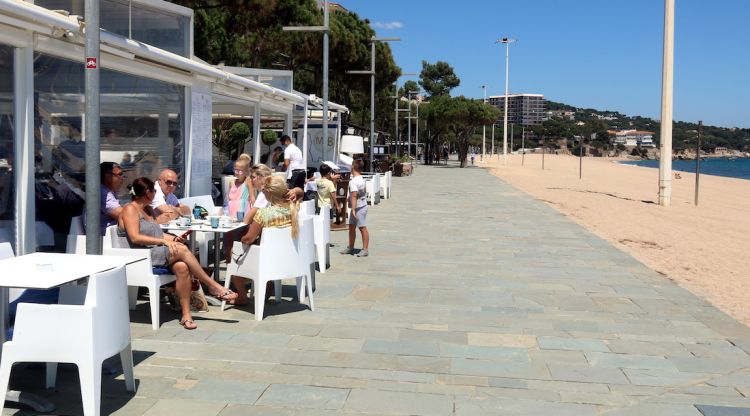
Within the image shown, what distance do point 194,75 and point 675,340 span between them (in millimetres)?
6089

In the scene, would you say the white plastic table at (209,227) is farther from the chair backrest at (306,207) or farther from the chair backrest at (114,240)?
the chair backrest at (306,207)

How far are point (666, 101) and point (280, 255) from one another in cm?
1455

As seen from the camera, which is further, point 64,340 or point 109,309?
point 109,309

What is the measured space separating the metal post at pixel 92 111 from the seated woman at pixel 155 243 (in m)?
0.87

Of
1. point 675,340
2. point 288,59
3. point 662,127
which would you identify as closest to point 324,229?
point 675,340

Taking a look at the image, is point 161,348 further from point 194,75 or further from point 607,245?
point 607,245

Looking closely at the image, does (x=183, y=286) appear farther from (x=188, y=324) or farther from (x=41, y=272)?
(x=41, y=272)

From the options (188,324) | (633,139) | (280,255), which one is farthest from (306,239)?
(633,139)

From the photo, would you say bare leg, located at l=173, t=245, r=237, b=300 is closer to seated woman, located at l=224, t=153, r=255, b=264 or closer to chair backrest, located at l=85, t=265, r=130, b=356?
chair backrest, located at l=85, t=265, r=130, b=356

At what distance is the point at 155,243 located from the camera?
16.3 feet

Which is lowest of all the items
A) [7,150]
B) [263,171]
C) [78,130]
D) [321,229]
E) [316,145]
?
[321,229]

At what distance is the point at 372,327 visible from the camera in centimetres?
504

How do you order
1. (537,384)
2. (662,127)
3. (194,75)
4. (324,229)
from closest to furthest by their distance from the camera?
(537,384), (324,229), (194,75), (662,127)


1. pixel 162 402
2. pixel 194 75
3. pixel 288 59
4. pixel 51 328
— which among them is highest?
pixel 288 59
